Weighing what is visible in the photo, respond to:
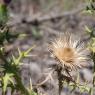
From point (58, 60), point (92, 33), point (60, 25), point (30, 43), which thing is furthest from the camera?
point (60, 25)

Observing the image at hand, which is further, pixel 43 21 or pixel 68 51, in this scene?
pixel 43 21

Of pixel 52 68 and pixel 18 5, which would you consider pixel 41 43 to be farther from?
pixel 52 68

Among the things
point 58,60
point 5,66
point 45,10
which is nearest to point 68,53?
point 58,60

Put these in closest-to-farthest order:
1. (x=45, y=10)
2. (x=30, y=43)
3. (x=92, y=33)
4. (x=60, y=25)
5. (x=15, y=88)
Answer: (x=15, y=88) → (x=92, y=33) → (x=30, y=43) → (x=60, y=25) → (x=45, y=10)

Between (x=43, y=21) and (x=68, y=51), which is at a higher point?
(x=43, y=21)

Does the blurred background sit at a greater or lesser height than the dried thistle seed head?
greater

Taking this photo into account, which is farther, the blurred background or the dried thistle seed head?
the blurred background

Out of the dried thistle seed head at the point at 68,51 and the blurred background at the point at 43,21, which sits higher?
the blurred background at the point at 43,21

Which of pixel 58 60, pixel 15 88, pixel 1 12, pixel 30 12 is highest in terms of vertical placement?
pixel 30 12
